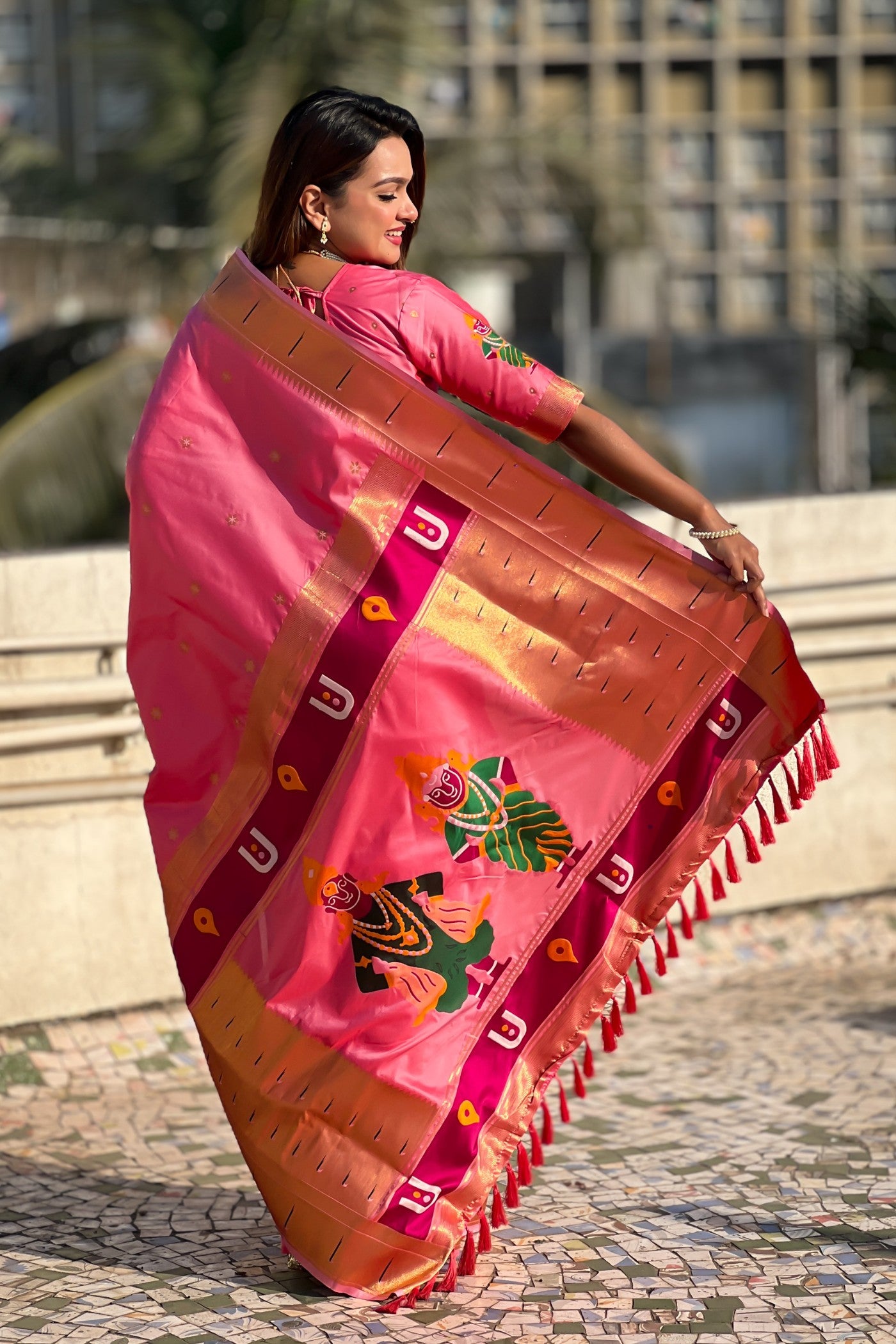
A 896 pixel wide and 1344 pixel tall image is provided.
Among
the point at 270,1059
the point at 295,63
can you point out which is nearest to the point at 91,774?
the point at 270,1059

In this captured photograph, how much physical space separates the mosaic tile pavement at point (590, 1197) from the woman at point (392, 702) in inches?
6.2

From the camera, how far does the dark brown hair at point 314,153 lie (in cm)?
262

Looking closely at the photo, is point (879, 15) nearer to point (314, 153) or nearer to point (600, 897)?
point (314, 153)

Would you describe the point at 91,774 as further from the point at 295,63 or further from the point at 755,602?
the point at 295,63

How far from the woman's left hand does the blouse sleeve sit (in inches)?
12.4

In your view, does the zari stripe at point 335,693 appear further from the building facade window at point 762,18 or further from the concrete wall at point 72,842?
the building facade window at point 762,18

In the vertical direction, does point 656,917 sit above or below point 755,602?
below

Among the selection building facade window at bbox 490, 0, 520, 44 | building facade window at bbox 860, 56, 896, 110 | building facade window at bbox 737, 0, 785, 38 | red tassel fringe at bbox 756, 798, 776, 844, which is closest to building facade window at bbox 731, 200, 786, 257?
building facade window at bbox 860, 56, 896, 110

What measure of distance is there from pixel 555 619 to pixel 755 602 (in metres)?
0.32

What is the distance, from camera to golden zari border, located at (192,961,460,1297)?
8.59ft

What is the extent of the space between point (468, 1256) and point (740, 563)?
116cm

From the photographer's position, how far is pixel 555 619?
2.69 meters

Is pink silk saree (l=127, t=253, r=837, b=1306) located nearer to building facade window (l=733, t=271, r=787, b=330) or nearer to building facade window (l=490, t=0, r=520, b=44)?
building facade window (l=733, t=271, r=787, b=330)

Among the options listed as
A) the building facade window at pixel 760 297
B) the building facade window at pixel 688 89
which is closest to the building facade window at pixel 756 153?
the building facade window at pixel 688 89
